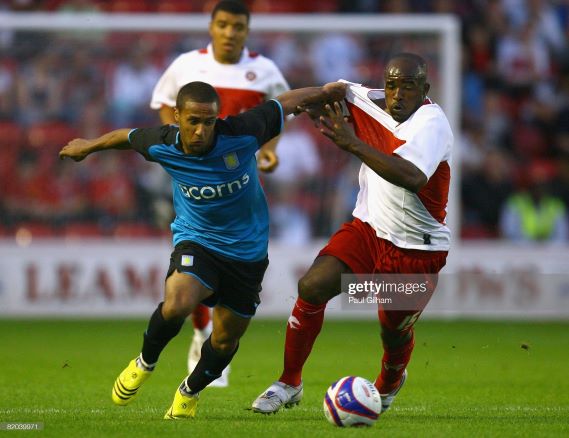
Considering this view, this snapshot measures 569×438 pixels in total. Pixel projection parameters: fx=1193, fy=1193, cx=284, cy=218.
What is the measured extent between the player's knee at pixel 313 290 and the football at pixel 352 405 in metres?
0.71

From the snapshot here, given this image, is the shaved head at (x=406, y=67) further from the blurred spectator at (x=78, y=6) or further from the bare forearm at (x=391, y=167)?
the blurred spectator at (x=78, y=6)

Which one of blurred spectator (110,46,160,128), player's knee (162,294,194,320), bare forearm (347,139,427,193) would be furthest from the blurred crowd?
bare forearm (347,139,427,193)

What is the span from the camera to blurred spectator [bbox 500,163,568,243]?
16.2 m

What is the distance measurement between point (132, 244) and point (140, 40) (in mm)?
2459

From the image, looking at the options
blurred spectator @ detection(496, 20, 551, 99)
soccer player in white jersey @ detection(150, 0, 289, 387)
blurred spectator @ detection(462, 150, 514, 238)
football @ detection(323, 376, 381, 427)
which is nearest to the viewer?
football @ detection(323, 376, 381, 427)

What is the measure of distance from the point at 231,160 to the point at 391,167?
0.99 m

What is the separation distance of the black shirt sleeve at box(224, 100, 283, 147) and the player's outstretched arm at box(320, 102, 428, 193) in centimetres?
52

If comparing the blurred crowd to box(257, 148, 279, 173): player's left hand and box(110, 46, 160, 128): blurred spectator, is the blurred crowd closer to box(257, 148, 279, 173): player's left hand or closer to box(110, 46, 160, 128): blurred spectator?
box(110, 46, 160, 128): blurred spectator

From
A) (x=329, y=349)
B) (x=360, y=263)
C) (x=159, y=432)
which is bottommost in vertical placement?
(x=329, y=349)

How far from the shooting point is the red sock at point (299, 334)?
7304 mm

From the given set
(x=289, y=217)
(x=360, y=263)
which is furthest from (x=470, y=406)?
(x=289, y=217)

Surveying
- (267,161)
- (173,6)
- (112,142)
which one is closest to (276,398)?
(112,142)

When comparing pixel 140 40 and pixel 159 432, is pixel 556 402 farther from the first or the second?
pixel 140 40

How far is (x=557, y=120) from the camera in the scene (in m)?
17.6
